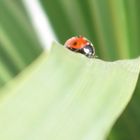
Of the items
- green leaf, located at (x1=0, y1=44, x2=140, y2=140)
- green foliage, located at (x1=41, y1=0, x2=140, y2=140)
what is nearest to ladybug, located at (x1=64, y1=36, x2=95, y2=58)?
green foliage, located at (x1=41, y1=0, x2=140, y2=140)

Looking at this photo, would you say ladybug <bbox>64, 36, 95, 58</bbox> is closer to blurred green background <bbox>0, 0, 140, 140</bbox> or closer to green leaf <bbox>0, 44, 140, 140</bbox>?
blurred green background <bbox>0, 0, 140, 140</bbox>

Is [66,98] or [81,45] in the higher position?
[66,98]

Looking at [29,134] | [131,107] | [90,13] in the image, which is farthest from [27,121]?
[90,13]

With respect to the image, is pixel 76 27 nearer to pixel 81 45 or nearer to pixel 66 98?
pixel 81 45

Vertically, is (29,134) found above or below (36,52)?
above

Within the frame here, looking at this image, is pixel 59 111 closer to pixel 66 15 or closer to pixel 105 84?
pixel 105 84

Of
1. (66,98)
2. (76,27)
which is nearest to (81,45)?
(76,27)

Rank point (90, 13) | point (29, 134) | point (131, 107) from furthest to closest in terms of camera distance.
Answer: point (90, 13) < point (131, 107) < point (29, 134)

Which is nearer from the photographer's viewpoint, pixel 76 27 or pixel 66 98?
pixel 66 98
